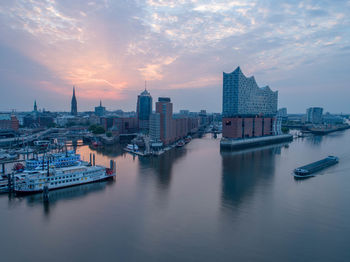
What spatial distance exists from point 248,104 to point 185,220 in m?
33.7

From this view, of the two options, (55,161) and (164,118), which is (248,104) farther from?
(55,161)

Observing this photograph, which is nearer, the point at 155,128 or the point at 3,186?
the point at 3,186

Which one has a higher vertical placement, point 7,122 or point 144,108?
point 144,108

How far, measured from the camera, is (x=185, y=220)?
30.8ft

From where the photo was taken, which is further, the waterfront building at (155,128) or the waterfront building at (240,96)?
the waterfront building at (240,96)

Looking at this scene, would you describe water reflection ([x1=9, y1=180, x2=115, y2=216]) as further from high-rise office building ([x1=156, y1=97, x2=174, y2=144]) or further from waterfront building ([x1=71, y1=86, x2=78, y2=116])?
waterfront building ([x1=71, y1=86, x2=78, y2=116])

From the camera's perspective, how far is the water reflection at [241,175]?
12.4 meters

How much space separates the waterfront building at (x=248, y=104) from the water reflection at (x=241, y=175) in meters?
10.7

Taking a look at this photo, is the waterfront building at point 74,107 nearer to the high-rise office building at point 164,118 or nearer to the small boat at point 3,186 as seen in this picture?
the high-rise office building at point 164,118

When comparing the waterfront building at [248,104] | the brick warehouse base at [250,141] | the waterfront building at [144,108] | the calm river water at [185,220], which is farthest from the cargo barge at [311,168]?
the waterfront building at [144,108]

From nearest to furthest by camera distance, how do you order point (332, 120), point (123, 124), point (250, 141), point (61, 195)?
point (61, 195) < point (250, 141) < point (123, 124) < point (332, 120)

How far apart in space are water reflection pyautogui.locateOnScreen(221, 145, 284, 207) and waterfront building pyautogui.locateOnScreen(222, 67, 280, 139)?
Result: 10654 mm

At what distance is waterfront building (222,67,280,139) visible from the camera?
34.8 meters

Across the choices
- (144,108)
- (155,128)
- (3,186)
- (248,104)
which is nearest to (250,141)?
(248,104)
